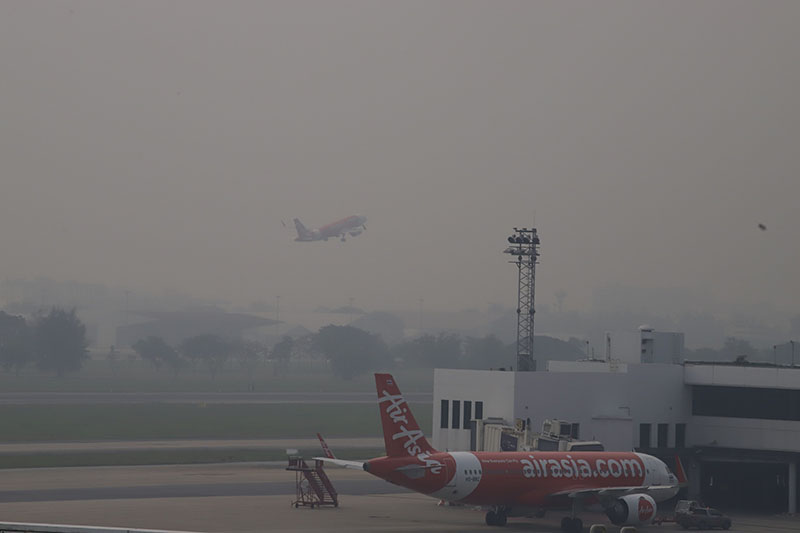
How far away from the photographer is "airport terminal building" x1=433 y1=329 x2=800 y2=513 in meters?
71.1

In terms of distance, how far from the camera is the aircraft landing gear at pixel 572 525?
58562mm

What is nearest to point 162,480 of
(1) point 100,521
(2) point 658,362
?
(1) point 100,521

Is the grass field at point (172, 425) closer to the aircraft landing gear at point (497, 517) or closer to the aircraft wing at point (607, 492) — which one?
the aircraft landing gear at point (497, 517)

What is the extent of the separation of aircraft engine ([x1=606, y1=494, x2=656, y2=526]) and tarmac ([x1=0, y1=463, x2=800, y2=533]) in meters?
1.18

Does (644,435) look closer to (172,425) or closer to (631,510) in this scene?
(631,510)

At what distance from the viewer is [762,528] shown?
201 ft

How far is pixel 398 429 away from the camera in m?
56.2

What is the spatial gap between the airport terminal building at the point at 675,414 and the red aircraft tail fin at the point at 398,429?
547 inches

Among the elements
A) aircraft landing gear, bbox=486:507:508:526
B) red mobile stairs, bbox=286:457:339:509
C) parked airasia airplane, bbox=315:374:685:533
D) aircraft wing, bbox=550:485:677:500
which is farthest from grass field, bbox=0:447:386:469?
aircraft wing, bbox=550:485:677:500

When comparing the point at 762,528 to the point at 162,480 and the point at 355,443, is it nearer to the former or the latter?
the point at 162,480

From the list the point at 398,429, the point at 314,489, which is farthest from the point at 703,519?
the point at 314,489

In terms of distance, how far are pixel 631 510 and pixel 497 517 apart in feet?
21.5

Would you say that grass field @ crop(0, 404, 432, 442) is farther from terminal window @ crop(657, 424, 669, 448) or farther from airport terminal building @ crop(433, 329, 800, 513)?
terminal window @ crop(657, 424, 669, 448)

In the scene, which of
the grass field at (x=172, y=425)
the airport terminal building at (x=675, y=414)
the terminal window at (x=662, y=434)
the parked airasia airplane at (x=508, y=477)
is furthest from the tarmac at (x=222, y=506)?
the grass field at (x=172, y=425)
